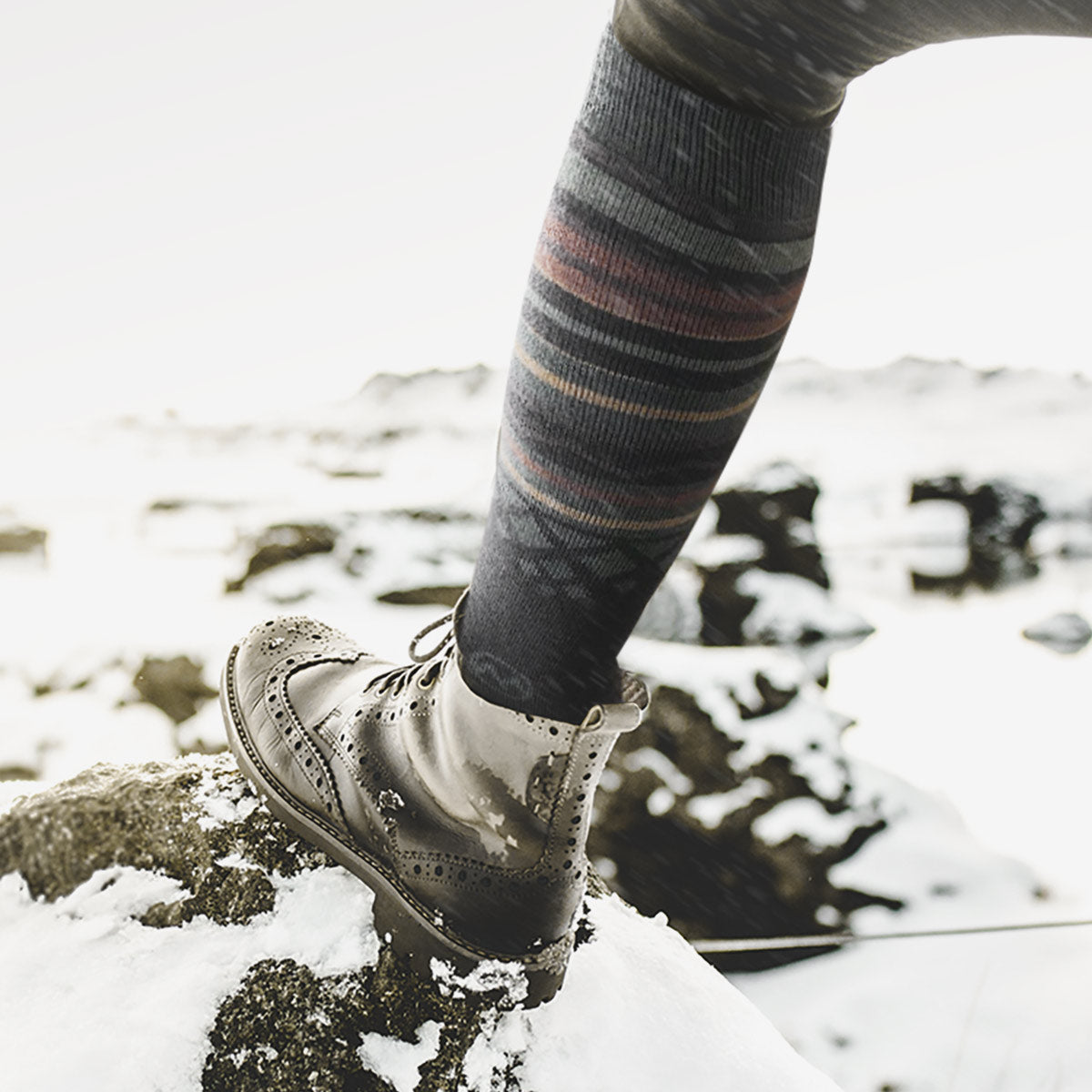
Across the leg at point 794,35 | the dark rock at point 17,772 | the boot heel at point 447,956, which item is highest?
the leg at point 794,35

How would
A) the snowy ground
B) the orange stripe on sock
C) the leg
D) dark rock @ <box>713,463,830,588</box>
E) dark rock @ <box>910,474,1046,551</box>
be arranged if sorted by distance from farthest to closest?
1. dark rock @ <box>910,474,1046,551</box>
2. dark rock @ <box>713,463,830,588</box>
3. the snowy ground
4. the orange stripe on sock
5. the leg

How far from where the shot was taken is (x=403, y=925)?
0.75 metres

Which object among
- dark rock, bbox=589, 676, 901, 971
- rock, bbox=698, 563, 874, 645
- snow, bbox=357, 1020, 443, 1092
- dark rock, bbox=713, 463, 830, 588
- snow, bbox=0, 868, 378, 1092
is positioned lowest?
dark rock, bbox=589, 676, 901, 971

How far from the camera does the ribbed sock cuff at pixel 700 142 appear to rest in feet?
1.58

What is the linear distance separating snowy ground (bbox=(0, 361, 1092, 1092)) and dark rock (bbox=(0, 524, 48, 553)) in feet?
0.15

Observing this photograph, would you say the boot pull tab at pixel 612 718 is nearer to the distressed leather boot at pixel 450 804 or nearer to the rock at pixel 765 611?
the distressed leather boot at pixel 450 804

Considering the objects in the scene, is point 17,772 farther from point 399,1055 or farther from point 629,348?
point 629,348

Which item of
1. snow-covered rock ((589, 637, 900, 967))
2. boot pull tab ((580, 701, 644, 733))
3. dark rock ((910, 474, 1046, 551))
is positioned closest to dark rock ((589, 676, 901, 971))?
snow-covered rock ((589, 637, 900, 967))

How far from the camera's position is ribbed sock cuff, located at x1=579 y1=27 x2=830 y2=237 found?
1.58 ft

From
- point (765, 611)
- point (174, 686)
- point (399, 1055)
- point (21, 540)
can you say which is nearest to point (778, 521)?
point (765, 611)

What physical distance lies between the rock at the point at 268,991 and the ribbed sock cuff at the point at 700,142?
25.9 inches

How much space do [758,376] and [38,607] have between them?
10.2 ft

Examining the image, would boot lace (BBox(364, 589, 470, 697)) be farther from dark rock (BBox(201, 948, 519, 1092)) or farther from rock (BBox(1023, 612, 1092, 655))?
rock (BBox(1023, 612, 1092, 655))

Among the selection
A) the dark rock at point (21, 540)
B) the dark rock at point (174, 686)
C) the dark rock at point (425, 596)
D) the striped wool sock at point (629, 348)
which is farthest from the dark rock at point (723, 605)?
the dark rock at point (21, 540)
